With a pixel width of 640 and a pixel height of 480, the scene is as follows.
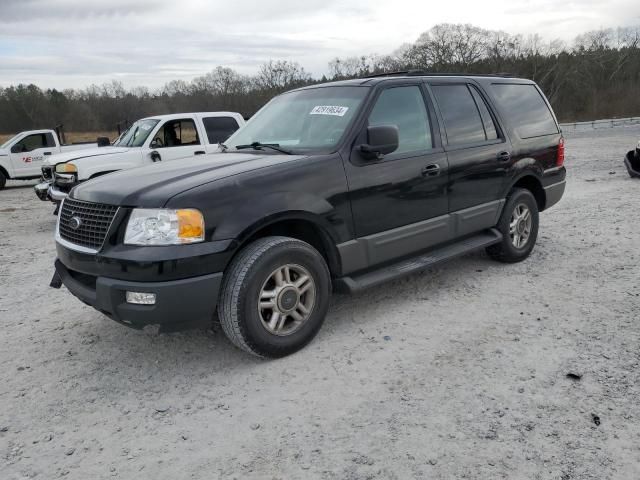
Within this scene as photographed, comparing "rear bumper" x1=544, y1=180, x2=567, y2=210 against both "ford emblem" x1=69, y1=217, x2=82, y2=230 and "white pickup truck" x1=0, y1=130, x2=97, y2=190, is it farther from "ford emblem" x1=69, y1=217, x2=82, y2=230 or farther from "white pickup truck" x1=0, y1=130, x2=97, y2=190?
"white pickup truck" x1=0, y1=130, x2=97, y2=190

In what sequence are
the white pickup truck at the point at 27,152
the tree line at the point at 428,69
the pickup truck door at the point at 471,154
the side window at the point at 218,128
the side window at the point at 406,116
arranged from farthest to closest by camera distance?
the tree line at the point at 428,69 < the white pickup truck at the point at 27,152 < the side window at the point at 218,128 < the pickup truck door at the point at 471,154 < the side window at the point at 406,116

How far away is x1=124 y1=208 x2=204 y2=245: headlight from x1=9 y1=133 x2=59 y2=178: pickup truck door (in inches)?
606

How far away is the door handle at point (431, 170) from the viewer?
172 inches

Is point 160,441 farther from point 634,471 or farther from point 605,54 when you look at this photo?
point 605,54

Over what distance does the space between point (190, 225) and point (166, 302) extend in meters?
0.48

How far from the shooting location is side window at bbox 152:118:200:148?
371 inches

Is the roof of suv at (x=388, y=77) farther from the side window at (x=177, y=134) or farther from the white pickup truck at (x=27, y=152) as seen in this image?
the white pickup truck at (x=27, y=152)

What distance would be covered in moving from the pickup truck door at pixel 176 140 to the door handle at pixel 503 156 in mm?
5854

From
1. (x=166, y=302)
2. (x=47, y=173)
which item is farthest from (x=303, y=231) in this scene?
(x=47, y=173)

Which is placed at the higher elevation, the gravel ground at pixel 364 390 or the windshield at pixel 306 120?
the windshield at pixel 306 120

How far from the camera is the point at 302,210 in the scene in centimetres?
358

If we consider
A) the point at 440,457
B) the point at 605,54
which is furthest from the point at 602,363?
the point at 605,54

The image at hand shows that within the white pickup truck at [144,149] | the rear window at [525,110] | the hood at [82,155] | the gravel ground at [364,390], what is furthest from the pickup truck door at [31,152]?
the rear window at [525,110]

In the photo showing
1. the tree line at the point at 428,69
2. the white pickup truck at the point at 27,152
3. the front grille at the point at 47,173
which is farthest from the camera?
the tree line at the point at 428,69
